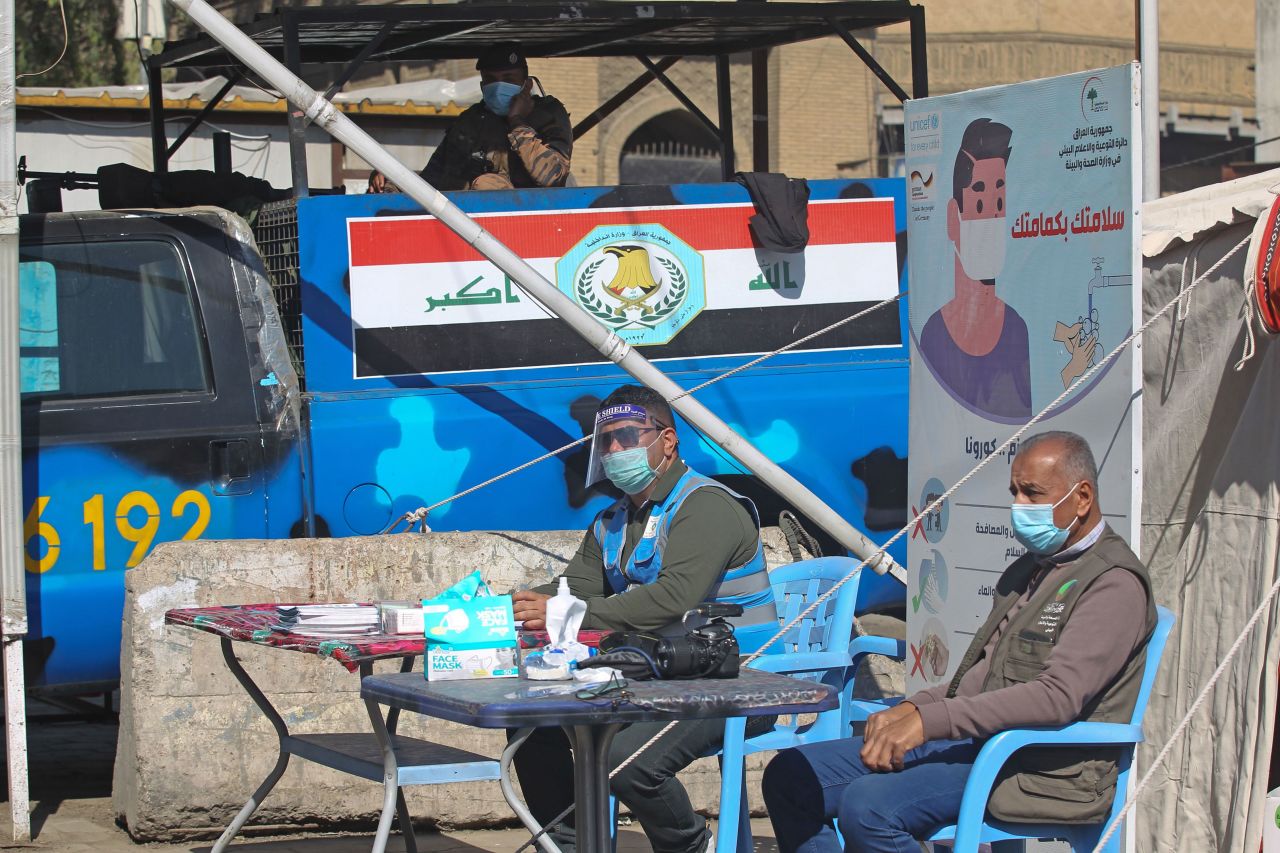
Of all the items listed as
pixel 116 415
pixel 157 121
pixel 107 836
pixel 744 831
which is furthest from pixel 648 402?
pixel 157 121

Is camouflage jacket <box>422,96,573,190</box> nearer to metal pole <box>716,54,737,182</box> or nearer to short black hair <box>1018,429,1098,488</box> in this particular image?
metal pole <box>716,54,737,182</box>

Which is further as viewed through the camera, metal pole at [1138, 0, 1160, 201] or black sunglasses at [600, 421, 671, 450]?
metal pole at [1138, 0, 1160, 201]

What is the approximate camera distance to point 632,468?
485cm

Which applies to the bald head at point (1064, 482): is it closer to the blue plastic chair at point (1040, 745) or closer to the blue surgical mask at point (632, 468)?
the blue plastic chair at point (1040, 745)

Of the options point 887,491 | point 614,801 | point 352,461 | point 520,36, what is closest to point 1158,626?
point 614,801

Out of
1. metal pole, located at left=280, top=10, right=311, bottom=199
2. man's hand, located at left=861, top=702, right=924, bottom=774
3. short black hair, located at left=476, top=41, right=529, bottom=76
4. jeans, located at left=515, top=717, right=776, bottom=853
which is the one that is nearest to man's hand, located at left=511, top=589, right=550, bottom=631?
jeans, located at left=515, top=717, right=776, bottom=853

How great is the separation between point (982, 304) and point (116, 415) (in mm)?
2997

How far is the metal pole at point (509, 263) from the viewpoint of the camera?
547cm

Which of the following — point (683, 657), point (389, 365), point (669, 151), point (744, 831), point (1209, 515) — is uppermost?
point (669, 151)

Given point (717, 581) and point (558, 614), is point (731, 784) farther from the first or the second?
point (558, 614)

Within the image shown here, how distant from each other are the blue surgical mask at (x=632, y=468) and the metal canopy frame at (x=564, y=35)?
2030 millimetres

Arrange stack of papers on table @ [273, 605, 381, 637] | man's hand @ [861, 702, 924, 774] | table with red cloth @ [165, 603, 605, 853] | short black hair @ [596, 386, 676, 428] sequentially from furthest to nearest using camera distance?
1. short black hair @ [596, 386, 676, 428]
2. stack of papers on table @ [273, 605, 381, 637]
3. table with red cloth @ [165, 603, 605, 853]
4. man's hand @ [861, 702, 924, 774]

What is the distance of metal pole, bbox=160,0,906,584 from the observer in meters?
5.47

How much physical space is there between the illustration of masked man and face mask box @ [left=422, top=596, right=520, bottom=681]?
1.97 metres
